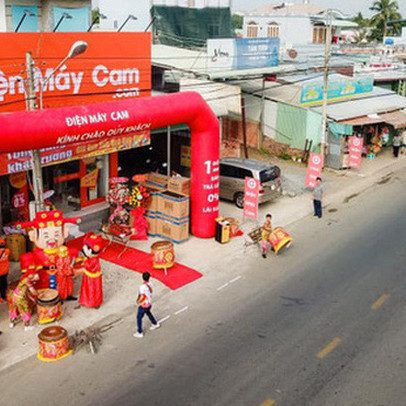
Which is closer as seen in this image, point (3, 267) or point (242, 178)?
point (3, 267)

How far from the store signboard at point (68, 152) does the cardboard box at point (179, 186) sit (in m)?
1.79

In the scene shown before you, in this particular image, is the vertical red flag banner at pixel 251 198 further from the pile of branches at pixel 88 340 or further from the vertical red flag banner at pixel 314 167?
the pile of branches at pixel 88 340

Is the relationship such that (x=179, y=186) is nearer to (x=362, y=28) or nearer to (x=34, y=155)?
(x=34, y=155)

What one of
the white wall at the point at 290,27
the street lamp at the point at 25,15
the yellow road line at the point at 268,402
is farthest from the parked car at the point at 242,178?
the white wall at the point at 290,27

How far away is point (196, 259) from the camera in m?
17.4

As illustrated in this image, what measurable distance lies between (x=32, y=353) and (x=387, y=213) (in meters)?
14.8

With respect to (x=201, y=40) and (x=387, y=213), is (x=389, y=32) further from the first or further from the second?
(x=387, y=213)

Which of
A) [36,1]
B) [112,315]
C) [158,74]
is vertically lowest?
[112,315]

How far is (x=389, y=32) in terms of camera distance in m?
80.4

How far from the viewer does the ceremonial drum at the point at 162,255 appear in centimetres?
1616

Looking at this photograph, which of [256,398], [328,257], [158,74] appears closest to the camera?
[256,398]

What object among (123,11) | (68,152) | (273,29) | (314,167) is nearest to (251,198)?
(314,167)

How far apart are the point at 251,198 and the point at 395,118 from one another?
1602 cm

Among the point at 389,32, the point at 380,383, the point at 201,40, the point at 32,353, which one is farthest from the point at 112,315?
the point at 389,32
